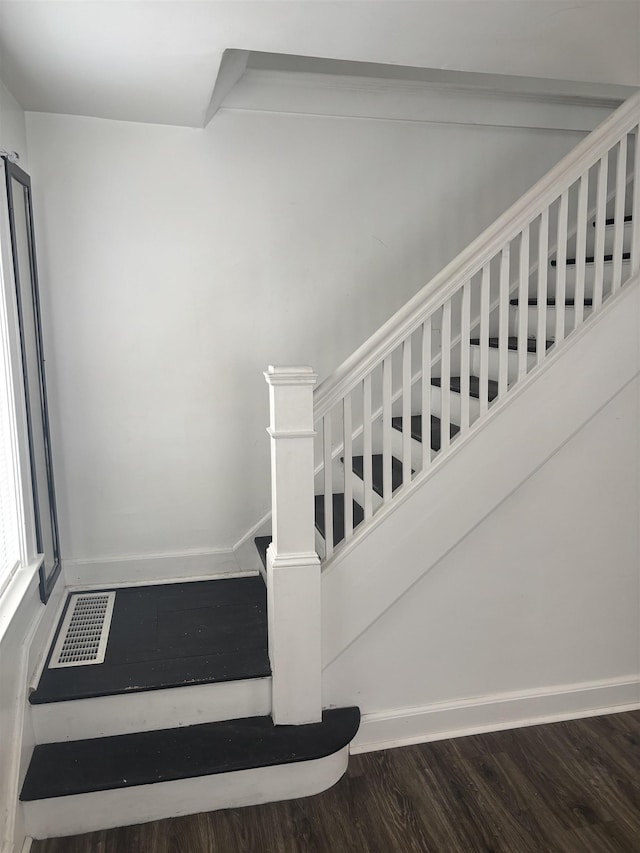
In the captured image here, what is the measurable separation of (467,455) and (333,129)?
67.0 inches

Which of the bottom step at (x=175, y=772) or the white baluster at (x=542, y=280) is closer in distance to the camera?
the bottom step at (x=175, y=772)

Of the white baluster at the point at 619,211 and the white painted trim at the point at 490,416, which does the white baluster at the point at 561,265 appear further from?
the white baluster at the point at 619,211

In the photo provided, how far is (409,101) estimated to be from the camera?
3076 mm

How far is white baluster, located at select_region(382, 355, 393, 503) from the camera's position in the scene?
2.33 metres

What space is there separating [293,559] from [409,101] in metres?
2.21

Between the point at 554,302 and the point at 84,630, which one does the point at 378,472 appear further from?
the point at 84,630

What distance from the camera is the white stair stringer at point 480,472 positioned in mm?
2402

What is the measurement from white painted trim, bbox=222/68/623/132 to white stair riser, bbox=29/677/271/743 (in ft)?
8.07

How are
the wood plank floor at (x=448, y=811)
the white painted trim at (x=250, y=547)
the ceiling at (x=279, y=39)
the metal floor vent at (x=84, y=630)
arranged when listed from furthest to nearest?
the white painted trim at (x=250, y=547) → the metal floor vent at (x=84, y=630) → the wood plank floor at (x=448, y=811) → the ceiling at (x=279, y=39)

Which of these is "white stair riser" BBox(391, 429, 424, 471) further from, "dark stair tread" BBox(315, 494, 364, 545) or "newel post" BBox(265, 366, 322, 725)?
"newel post" BBox(265, 366, 322, 725)

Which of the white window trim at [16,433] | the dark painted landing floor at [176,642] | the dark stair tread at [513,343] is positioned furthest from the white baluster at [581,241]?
the white window trim at [16,433]

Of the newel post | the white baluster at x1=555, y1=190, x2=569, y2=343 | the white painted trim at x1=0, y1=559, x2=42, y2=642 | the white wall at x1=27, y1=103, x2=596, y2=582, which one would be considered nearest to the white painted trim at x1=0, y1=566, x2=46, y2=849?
the white painted trim at x1=0, y1=559, x2=42, y2=642

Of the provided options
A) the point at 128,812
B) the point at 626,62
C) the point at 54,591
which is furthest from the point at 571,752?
the point at 626,62

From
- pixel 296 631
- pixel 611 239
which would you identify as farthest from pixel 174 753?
pixel 611 239
